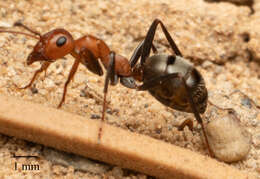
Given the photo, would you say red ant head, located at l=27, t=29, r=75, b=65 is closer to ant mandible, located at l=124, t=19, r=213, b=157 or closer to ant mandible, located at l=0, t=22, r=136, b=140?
ant mandible, located at l=0, t=22, r=136, b=140

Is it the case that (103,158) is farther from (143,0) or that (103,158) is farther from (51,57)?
(143,0)

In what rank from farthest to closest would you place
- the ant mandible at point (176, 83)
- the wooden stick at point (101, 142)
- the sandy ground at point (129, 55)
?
the sandy ground at point (129, 55), the ant mandible at point (176, 83), the wooden stick at point (101, 142)

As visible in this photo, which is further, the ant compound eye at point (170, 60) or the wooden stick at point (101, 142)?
the ant compound eye at point (170, 60)

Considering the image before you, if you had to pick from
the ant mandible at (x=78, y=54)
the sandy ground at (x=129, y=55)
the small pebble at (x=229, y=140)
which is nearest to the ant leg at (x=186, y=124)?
the sandy ground at (x=129, y=55)

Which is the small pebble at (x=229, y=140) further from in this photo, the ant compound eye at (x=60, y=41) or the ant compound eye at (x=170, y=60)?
the ant compound eye at (x=60, y=41)

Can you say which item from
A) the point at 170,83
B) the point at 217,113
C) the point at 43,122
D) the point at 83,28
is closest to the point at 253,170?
the point at 217,113

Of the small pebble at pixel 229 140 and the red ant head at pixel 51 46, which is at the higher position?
the red ant head at pixel 51 46

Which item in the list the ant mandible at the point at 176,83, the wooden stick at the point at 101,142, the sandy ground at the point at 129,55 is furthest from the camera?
the sandy ground at the point at 129,55
